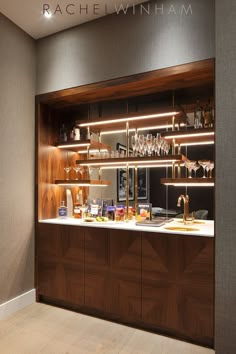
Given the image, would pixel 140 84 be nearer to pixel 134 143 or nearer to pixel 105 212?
pixel 134 143

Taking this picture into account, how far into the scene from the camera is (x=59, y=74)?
112 inches

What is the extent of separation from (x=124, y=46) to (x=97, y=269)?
2152mm

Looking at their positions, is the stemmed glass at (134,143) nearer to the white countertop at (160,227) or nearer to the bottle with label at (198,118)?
the bottle with label at (198,118)

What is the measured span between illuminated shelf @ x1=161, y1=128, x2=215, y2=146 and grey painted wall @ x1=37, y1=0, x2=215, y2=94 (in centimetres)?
63

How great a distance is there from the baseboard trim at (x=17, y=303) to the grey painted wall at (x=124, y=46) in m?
2.25

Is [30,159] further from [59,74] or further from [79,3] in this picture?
[79,3]

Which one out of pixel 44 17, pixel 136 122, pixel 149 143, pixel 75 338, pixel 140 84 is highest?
pixel 44 17

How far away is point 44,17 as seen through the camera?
2.62 m

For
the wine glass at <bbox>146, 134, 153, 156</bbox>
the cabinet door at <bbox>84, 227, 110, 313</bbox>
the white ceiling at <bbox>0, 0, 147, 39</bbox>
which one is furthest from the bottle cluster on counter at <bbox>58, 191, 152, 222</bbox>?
the white ceiling at <bbox>0, 0, 147, 39</bbox>

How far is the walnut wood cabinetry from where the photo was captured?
7.11 ft

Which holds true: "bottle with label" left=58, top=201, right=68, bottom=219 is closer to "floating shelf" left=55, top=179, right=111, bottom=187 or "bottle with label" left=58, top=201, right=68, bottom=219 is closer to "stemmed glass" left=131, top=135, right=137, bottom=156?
"floating shelf" left=55, top=179, right=111, bottom=187

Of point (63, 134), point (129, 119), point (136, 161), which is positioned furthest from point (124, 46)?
point (63, 134)

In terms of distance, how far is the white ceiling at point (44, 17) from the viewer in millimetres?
2408

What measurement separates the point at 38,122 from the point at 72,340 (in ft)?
7.22
